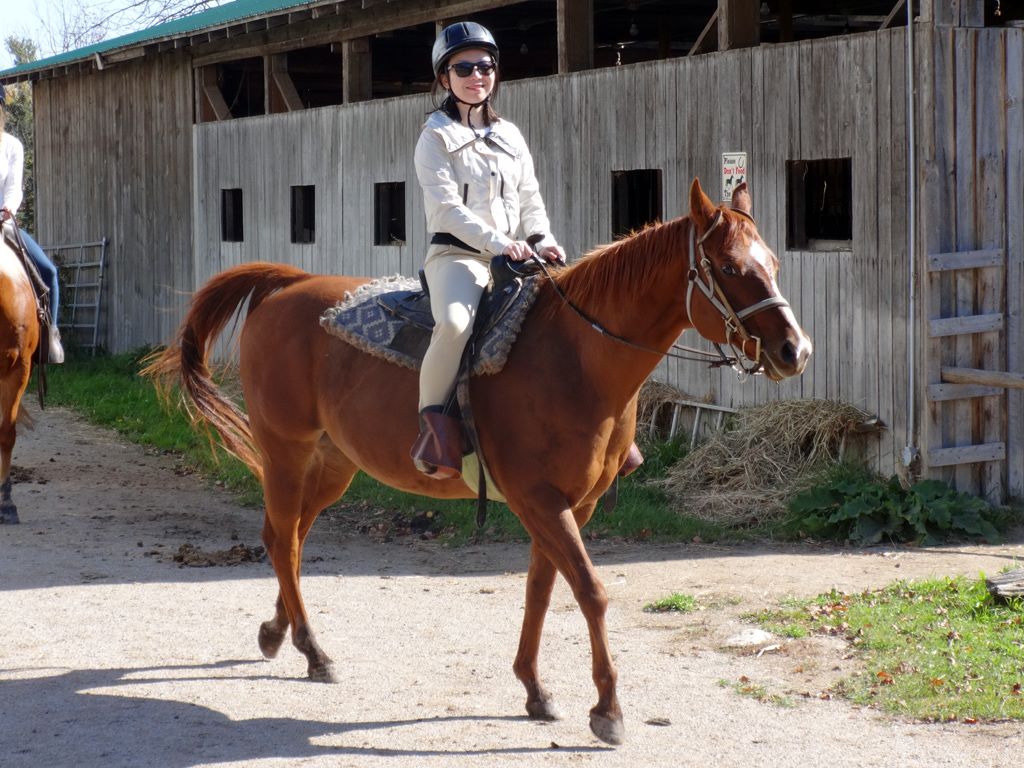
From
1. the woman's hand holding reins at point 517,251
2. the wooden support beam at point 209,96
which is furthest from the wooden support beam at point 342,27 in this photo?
the woman's hand holding reins at point 517,251

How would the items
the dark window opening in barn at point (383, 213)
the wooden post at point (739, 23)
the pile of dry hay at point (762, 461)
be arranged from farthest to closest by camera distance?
the dark window opening in barn at point (383, 213) < the wooden post at point (739, 23) < the pile of dry hay at point (762, 461)

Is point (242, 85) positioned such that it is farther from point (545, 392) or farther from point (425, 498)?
point (545, 392)

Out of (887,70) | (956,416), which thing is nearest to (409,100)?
(887,70)

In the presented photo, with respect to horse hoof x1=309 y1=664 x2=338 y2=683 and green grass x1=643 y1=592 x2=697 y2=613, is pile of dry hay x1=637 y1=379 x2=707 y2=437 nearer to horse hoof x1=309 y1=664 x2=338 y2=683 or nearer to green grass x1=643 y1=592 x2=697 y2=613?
green grass x1=643 y1=592 x2=697 y2=613

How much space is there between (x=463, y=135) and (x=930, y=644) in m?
3.35

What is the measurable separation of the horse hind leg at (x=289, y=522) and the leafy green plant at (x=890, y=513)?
4083 millimetres

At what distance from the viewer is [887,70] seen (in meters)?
9.73

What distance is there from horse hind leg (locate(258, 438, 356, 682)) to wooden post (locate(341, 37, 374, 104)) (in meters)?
10.2

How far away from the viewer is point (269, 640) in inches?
261

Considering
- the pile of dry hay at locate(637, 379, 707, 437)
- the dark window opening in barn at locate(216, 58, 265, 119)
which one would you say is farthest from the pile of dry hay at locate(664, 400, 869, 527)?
the dark window opening in barn at locate(216, 58, 265, 119)

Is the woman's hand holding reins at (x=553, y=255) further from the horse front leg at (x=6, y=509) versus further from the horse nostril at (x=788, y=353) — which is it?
the horse front leg at (x=6, y=509)

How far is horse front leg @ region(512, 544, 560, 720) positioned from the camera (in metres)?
5.70

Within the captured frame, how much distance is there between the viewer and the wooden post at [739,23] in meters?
11.2

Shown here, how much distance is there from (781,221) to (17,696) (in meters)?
7.04
